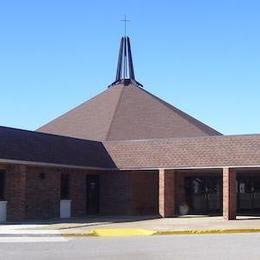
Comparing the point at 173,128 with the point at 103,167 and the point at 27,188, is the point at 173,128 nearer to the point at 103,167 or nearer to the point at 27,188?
the point at 103,167

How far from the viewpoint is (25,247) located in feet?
59.4

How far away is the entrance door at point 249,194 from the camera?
128ft

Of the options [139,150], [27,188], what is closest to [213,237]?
[27,188]

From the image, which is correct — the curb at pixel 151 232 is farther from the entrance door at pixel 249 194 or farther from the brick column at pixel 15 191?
the entrance door at pixel 249 194

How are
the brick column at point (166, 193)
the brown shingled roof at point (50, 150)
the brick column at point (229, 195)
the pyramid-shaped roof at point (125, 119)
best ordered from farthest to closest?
the pyramid-shaped roof at point (125, 119) → the brick column at point (166, 193) → the brick column at point (229, 195) → the brown shingled roof at point (50, 150)

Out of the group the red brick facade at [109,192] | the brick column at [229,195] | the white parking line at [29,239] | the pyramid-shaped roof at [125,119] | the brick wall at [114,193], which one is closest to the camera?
the white parking line at [29,239]

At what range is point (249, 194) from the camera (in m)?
39.5

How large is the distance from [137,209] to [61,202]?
16.8 ft

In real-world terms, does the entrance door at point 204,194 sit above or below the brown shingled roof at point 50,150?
below

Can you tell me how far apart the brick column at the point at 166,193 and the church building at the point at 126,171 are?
0.17 feet

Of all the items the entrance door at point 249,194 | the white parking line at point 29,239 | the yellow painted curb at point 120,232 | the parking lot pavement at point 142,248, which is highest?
the entrance door at point 249,194

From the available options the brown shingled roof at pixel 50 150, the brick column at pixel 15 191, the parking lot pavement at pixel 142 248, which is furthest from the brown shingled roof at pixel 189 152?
the parking lot pavement at pixel 142 248

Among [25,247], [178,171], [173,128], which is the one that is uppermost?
[173,128]

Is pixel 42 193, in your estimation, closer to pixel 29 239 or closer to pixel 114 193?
pixel 114 193
